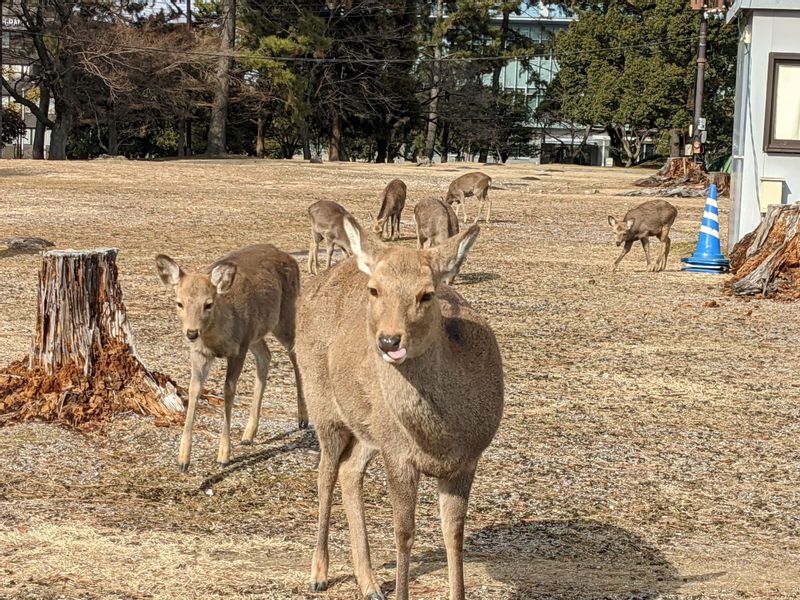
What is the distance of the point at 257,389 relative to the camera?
7777mm

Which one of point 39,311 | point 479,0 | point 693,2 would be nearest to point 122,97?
point 479,0

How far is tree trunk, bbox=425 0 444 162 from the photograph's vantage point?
55.6 m

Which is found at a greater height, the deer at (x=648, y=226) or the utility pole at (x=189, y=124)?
the utility pole at (x=189, y=124)

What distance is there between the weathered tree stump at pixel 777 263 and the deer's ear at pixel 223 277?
8.19 metres

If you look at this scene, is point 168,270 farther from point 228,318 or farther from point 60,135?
point 60,135

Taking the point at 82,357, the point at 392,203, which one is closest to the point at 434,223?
the point at 392,203

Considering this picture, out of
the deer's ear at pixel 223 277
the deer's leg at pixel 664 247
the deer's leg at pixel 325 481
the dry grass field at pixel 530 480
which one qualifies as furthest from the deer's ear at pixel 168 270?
the deer's leg at pixel 664 247

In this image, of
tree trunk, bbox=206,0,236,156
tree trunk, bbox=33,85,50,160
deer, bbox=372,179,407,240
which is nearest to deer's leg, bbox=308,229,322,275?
deer, bbox=372,179,407,240

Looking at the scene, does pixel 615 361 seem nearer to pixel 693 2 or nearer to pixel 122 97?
pixel 693 2

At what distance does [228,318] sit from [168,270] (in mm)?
461

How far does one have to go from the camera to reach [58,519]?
604 centimetres

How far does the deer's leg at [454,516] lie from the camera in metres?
4.55

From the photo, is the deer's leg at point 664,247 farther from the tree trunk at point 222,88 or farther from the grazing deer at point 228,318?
the tree trunk at point 222,88

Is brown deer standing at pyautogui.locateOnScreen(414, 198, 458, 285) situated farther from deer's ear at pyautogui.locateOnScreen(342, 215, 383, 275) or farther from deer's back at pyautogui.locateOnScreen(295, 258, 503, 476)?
deer's ear at pyautogui.locateOnScreen(342, 215, 383, 275)
